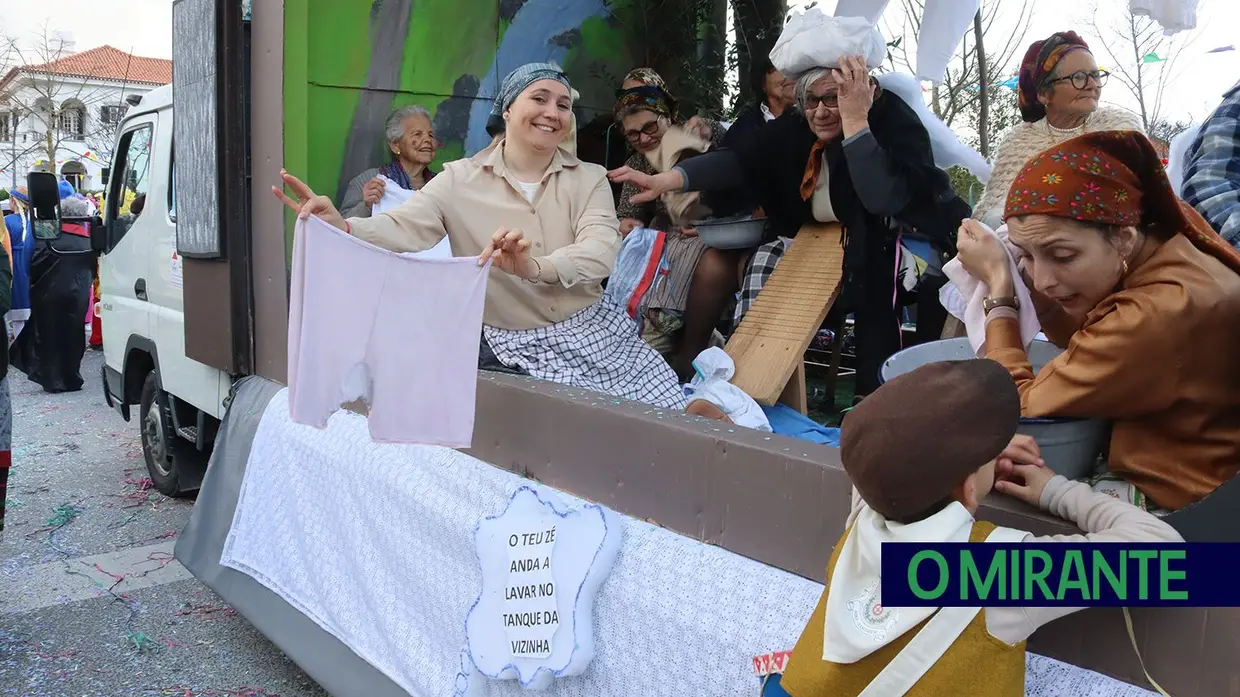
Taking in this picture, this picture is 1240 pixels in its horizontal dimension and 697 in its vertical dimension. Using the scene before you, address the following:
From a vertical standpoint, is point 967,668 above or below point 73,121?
above

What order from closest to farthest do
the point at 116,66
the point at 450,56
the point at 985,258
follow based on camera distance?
the point at 985,258, the point at 450,56, the point at 116,66

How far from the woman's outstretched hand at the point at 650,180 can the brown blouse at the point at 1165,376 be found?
1837 mm

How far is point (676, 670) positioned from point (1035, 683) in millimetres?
682

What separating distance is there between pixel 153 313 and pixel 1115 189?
4770 millimetres

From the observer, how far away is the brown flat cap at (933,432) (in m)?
1.16

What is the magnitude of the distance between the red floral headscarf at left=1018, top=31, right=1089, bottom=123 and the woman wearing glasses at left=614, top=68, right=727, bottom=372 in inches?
46.9

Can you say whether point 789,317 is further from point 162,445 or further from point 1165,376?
point 162,445

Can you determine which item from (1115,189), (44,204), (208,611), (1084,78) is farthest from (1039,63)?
(44,204)

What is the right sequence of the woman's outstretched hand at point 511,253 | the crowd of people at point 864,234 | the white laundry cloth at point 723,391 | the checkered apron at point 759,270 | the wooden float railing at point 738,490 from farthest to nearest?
the checkered apron at point 759,270, the white laundry cloth at point 723,391, the woman's outstretched hand at point 511,253, the crowd of people at point 864,234, the wooden float railing at point 738,490

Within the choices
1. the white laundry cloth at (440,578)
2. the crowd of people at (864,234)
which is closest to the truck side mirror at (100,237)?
the crowd of people at (864,234)

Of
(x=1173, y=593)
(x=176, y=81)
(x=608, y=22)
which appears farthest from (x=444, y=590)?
(x=608, y=22)

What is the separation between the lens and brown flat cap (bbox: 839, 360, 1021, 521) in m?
1.16

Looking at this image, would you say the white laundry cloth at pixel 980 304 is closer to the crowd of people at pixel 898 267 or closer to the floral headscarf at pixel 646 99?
the crowd of people at pixel 898 267

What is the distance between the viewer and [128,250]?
5.23 m
